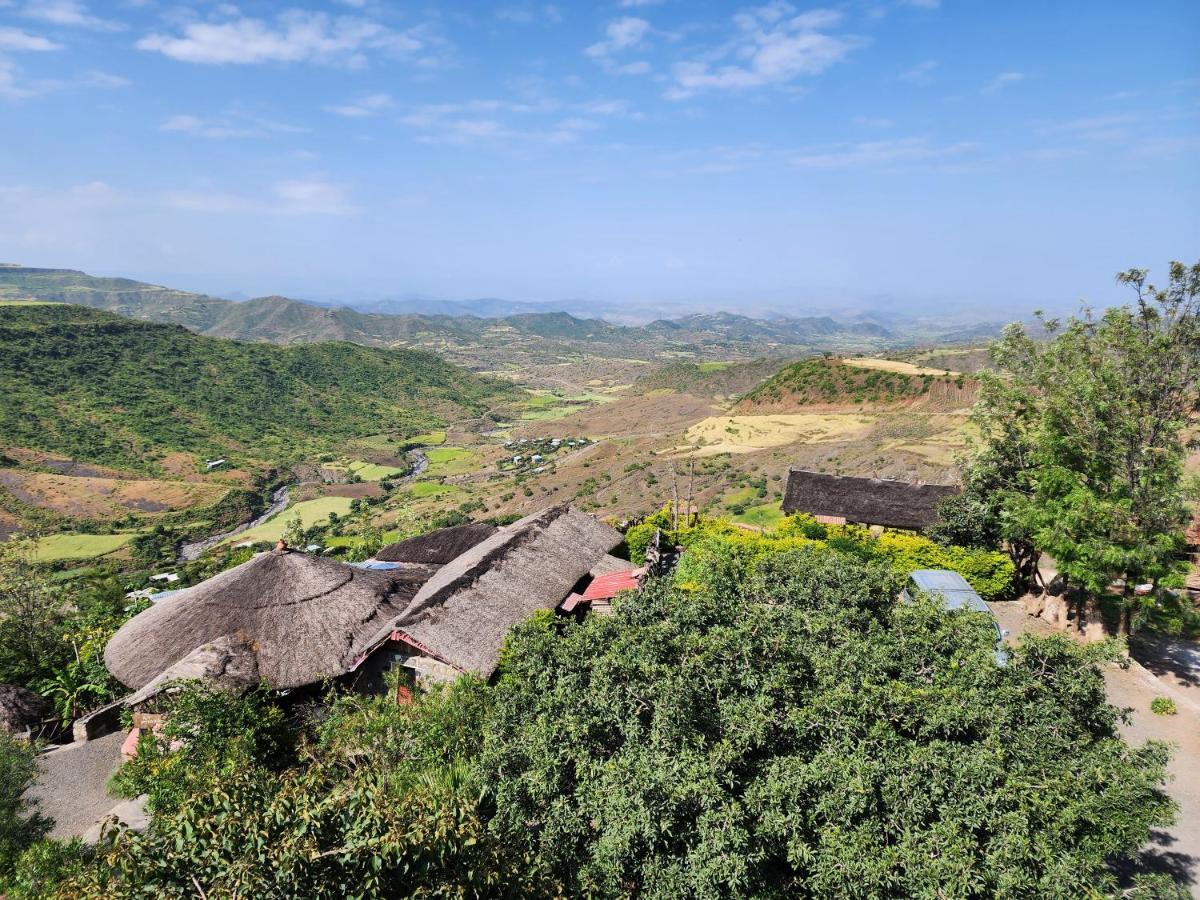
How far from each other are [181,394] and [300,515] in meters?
55.1

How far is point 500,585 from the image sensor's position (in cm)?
2025

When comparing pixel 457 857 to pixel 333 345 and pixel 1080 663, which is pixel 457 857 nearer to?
pixel 1080 663

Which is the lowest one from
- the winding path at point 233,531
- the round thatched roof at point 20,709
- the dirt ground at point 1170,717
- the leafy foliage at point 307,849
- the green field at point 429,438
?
the winding path at point 233,531

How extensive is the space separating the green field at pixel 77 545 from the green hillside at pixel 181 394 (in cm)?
2170

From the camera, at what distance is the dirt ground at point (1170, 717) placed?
11.3m

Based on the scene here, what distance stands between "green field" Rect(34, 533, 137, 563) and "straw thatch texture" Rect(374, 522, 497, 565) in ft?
155

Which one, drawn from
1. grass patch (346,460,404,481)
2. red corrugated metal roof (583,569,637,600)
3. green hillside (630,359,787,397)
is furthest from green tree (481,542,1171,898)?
green hillside (630,359,787,397)

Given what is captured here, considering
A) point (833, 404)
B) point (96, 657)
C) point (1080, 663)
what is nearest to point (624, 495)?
point (833, 404)

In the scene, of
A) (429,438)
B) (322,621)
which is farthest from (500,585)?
(429,438)

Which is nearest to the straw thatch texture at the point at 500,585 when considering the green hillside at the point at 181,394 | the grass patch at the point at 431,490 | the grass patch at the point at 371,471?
the grass patch at the point at 431,490

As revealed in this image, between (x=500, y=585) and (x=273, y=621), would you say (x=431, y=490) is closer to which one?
(x=500, y=585)

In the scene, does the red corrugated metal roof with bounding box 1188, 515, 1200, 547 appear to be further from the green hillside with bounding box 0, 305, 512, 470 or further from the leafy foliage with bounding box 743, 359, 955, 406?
the green hillside with bounding box 0, 305, 512, 470

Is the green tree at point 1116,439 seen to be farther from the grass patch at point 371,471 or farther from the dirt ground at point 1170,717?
the grass patch at point 371,471

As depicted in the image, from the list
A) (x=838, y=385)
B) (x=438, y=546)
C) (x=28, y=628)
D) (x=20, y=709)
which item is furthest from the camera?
(x=838, y=385)
